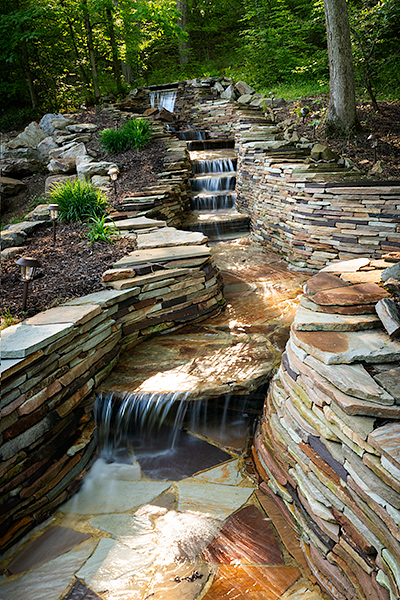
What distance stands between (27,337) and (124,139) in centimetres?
670

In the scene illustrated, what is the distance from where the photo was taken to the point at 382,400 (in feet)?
5.74

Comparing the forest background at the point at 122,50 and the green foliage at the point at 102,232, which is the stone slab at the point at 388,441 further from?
the forest background at the point at 122,50

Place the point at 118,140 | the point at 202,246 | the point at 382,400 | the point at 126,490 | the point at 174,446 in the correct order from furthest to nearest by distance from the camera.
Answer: the point at 118,140 → the point at 202,246 → the point at 174,446 → the point at 126,490 → the point at 382,400

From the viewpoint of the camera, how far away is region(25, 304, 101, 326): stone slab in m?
2.98

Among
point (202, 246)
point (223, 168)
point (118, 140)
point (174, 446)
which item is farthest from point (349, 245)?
point (118, 140)

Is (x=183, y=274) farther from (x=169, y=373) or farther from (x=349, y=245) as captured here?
(x=349, y=245)

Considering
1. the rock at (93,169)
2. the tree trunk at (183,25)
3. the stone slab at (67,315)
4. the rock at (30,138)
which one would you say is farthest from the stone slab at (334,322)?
the tree trunk at (183,25)

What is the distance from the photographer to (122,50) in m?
11.8

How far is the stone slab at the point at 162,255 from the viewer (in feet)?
13.3

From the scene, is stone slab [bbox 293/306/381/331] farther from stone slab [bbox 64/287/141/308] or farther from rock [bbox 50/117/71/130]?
rock [bbox 50/117/71/130]

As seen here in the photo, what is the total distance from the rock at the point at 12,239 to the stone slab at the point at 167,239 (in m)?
1.65

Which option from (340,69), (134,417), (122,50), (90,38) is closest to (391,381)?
(134,417)

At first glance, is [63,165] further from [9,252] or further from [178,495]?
[178,495]

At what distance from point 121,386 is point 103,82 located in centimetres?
1297
